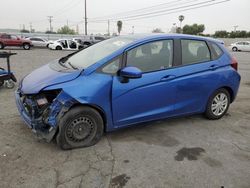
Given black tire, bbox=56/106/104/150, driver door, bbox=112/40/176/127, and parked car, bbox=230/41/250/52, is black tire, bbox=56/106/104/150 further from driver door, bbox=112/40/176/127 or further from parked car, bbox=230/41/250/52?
Result: parked car, bbox=230/41/250/52

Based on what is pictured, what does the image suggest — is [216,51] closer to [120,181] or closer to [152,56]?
[152,56]

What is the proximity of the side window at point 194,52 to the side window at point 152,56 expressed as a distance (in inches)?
11.0

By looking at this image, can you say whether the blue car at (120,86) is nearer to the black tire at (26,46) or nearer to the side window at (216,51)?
the side window at (216,51)

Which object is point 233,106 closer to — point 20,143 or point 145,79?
point 145,79

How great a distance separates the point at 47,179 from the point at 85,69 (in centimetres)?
155

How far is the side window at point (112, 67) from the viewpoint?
3766 millimetres

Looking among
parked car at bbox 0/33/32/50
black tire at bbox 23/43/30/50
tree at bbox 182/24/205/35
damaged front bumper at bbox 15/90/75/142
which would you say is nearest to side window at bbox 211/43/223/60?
damaged front bumper at bbox 15/90/75/142

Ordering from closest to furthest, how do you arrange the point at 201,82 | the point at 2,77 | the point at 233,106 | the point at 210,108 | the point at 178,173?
the point at 178,173, the point at 201,82, the point at 210,108, the point at 233,106, the point at 2,77

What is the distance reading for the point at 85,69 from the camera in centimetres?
372

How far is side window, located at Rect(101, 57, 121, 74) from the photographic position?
12.4ft

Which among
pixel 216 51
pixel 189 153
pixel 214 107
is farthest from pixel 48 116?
pixel 216 51

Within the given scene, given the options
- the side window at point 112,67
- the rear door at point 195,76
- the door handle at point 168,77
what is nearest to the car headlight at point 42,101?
the side window at point 112,67

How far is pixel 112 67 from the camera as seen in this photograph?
12.5 ft

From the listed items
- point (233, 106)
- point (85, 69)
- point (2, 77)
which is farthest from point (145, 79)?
point (2, 77)
